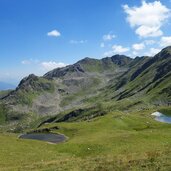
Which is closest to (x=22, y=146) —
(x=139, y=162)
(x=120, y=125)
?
(x=139, y=162)

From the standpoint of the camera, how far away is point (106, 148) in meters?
60.1

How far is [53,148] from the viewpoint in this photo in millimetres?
66625

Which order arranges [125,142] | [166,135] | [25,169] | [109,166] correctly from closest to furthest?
[109,166]
[25,169]
[125,142]
[166,135]

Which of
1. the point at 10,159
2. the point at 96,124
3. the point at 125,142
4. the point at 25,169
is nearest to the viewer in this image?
the point at 25,169

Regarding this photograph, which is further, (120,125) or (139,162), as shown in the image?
(120,125)

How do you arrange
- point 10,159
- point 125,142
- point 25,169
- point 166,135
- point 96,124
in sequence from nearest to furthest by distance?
point 25,169
point 10,159
point 125,142
point 166,135
point 96,124

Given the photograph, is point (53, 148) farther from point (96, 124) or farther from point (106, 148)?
point (96, 124)

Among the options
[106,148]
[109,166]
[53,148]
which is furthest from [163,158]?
[53,148]

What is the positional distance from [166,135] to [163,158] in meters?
38.0

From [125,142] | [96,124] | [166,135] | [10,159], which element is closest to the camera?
[10,159]

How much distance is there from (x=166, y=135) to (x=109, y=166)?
133 ft

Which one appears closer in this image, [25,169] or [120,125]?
[25,169]

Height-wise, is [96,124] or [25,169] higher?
[96,124]

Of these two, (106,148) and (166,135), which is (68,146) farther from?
(166,135)
